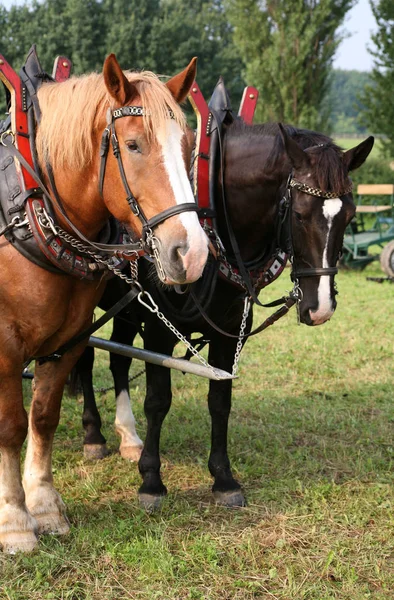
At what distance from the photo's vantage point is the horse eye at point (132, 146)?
2.08m

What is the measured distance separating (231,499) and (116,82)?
80.0 inches

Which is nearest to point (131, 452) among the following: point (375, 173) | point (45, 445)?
point (45, 445)

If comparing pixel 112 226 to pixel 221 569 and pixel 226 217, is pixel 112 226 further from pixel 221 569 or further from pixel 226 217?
pixel 221 569

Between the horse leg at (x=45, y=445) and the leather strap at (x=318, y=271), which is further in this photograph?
the horse leg at (x=45, y=445)

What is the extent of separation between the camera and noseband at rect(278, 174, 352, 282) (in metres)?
2.57

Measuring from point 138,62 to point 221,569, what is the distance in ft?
86.8

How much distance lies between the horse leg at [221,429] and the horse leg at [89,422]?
2.66 feet

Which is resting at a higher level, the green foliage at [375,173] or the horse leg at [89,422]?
the green foliage at [375,173]

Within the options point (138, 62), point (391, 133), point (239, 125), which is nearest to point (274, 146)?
point (239, 125)

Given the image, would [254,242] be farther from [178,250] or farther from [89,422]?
[89,422]

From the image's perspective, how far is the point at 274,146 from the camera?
2.80 metres

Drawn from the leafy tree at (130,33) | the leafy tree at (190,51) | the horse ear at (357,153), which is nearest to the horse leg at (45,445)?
the horse ear at (357,153)

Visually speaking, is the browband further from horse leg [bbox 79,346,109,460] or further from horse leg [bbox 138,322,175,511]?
horse leg [bbox 79,346,109,460]

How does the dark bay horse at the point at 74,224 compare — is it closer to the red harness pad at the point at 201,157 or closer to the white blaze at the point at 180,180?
the white blaze at the point at 180,180
